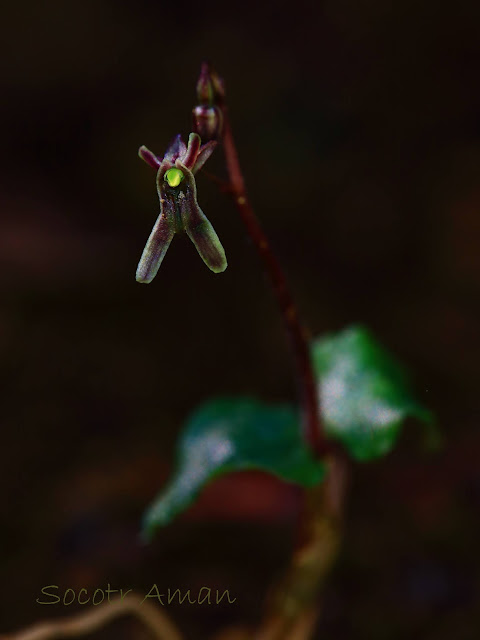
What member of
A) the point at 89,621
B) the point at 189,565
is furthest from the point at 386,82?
the point at 89,621

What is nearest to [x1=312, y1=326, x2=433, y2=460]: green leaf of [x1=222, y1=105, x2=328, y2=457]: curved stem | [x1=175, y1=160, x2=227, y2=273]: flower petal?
[x1=222, y1=105, x2=328, y2=457]: curved stem

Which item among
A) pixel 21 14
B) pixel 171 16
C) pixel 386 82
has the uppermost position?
pixel 21 14

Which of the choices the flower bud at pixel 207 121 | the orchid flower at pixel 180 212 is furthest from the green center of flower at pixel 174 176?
the flower bud at pixel 207 121

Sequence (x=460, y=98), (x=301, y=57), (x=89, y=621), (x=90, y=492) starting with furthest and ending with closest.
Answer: (x=301, y=57), (x=460, y=98), (x=90, y=492), (x=89, y=621)

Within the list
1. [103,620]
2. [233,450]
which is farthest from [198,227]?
[103,620]

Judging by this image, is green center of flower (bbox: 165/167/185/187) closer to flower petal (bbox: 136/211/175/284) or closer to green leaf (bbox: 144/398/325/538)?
flower petal (bbox: 136/211/175/284)

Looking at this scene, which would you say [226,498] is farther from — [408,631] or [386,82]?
[386,82]

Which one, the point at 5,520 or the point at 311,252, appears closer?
the point at 5,520

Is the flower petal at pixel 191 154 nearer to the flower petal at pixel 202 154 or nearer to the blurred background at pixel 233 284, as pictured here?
the flower petal at pixel 202 154
